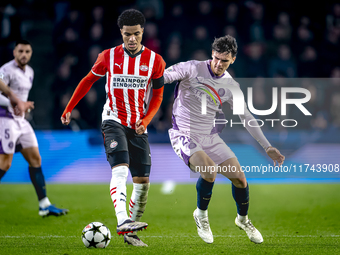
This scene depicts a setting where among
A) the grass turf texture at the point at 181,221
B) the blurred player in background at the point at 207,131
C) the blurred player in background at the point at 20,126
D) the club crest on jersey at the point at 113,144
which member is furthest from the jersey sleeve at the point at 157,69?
the blurred player in background at the point at 20,126

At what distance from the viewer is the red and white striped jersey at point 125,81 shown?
4.43 metres

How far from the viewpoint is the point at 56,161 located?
968cm

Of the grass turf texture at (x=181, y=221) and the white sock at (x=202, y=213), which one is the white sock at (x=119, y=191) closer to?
the grass turf texture at (x=181, y=221)

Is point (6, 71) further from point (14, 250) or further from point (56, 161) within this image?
point (56, 161)

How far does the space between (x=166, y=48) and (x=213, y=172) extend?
24.8 ft

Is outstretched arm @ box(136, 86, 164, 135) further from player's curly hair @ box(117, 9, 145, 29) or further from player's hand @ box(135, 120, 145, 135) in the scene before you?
player's curly hair @ box(117, 9, 145, 29)

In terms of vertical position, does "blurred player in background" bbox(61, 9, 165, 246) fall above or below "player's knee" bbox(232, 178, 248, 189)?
above

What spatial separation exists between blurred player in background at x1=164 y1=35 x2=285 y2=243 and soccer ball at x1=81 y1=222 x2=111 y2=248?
1.04 metres

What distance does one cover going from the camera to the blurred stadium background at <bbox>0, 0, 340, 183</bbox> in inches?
380

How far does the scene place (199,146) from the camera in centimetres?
477

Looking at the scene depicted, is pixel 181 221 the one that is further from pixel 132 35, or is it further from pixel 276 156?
pixel 132 35

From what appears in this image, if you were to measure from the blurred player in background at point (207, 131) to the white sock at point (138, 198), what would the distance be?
0.57 m

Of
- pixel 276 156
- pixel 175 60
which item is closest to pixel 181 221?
pixel 276 156

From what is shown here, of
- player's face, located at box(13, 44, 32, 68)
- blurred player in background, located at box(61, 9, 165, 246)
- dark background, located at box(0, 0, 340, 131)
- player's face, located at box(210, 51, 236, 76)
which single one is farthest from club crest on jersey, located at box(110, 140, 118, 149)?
dark background, located at box(0, 0, 340, 131)
